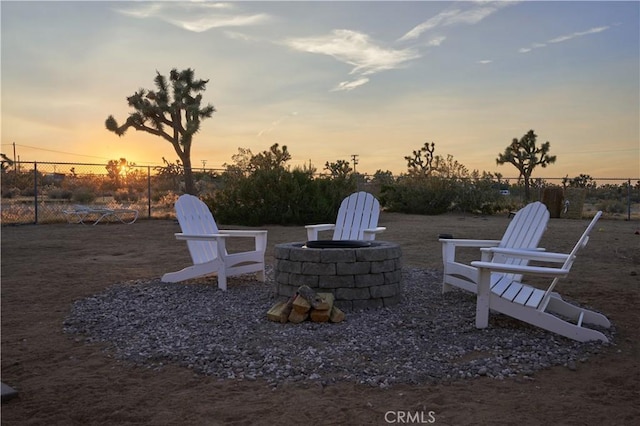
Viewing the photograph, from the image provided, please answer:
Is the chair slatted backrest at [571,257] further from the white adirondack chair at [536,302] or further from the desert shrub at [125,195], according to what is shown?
the desert shrub at [125,195]

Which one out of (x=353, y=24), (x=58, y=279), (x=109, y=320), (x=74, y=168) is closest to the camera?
(x=109, y=320)

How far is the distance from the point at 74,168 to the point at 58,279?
1156cm

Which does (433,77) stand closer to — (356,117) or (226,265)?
(356,117)

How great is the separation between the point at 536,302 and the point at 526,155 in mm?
27380

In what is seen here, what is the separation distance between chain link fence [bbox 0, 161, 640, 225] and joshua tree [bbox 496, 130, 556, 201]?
6.57m

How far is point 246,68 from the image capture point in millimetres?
10523

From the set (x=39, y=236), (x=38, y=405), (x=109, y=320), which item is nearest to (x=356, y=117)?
(x=39, y=236)

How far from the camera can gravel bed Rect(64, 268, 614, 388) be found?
3297mm

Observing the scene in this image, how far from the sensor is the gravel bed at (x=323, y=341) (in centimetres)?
330

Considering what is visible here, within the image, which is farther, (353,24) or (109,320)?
(353,24)

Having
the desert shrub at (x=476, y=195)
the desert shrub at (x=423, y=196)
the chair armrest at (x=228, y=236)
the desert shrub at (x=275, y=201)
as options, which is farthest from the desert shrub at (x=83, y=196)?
the chair armrest at (x=228, y=236)

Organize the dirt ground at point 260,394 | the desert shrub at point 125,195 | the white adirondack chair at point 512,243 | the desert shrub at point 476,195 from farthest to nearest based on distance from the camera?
the desert shrub at point 125,195
the desert shrub at point 476,195
the white adirondack chair at point 512,243
the dirt ground at point 260,394

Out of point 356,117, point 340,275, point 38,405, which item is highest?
point 356,117

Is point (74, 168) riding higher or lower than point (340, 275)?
higher
